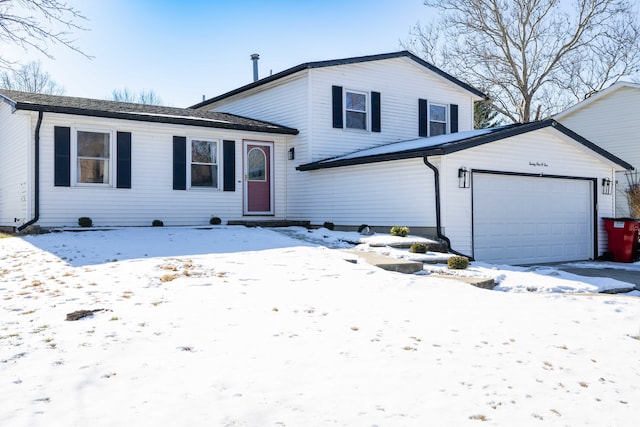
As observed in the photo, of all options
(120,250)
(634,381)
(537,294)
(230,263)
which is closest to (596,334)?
(634,381)

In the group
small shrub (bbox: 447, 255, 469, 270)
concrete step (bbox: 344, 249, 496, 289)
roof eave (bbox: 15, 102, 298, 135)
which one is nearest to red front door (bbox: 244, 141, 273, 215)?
roof eave (bbox: 15, 102, 298, 135)

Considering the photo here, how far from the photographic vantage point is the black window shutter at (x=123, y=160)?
508 inches

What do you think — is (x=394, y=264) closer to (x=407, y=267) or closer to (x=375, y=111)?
(x=407, y=267)

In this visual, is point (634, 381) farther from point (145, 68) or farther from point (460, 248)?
point (145, 68)

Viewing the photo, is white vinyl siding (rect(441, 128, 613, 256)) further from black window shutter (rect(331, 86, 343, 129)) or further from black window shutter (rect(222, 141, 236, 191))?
black window shutter (rect(222, 141, 236, 191))

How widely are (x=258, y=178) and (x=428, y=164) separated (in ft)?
18.3

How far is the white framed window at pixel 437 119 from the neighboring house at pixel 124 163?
513cm

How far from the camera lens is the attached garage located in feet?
37.5

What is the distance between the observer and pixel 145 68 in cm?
2480

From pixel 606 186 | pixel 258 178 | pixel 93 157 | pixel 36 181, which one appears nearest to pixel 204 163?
pixel 258 178

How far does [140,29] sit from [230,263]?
33.6 ft

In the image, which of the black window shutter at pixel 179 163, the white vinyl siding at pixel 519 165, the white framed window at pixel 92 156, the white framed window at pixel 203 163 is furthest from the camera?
the white framed window at pixel 203 163

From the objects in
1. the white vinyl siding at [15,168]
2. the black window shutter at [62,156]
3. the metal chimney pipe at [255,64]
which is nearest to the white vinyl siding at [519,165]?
the black window shutter at [62,156]

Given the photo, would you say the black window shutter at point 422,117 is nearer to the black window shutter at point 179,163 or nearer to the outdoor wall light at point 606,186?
the outdoor wall light at point 606,186
